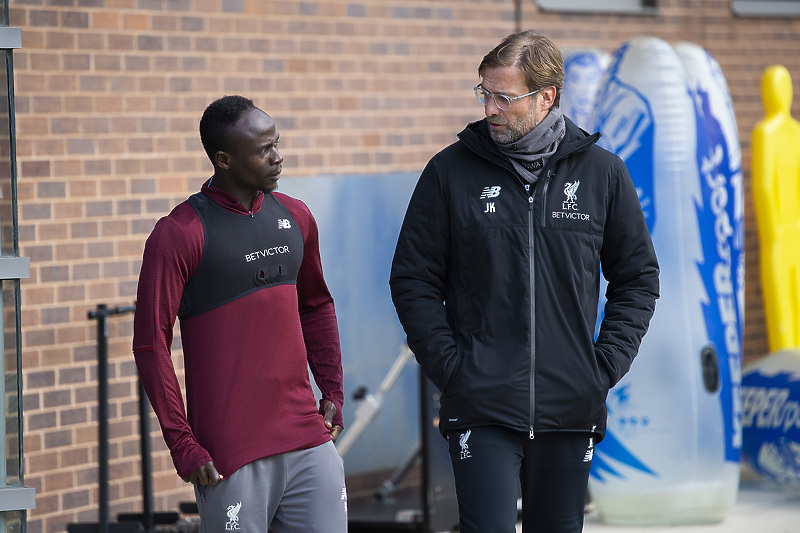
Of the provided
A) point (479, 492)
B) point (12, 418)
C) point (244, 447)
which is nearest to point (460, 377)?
point (479, 492)

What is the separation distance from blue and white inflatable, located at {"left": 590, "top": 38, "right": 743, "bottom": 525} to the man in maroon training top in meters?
2.95

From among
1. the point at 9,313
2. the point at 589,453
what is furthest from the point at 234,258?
the point at 589,453

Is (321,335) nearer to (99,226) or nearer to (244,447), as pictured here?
(244,447)

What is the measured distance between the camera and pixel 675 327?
5805 millimetres

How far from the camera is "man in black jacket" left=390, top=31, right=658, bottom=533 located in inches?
125

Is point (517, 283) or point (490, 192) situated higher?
point (490, 192)

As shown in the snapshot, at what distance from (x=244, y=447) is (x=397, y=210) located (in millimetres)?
3843

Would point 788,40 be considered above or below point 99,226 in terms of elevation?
above

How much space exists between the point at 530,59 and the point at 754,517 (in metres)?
3.80

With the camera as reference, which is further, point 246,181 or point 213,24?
point 213,24

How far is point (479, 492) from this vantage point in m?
3.16

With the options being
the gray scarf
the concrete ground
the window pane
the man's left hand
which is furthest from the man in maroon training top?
the window pane

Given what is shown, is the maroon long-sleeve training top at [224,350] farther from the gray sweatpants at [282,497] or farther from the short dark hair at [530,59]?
the short dark hair at [530,59]

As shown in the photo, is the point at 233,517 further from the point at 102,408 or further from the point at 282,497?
the point at 102,408
